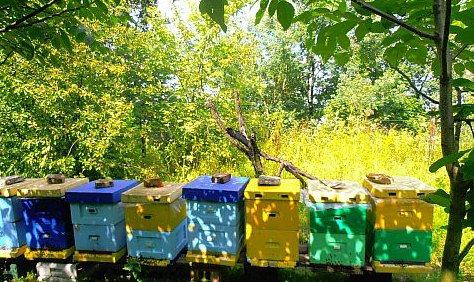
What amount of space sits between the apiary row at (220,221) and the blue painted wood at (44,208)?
1 cm

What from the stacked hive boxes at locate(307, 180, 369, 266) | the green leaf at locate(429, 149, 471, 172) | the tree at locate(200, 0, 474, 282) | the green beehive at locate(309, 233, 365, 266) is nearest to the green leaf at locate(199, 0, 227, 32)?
the tree at locate(200, 0, 474, 282)

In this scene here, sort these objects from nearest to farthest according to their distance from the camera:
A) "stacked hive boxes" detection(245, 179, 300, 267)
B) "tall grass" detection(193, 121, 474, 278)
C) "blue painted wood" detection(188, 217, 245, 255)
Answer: "stacked hive boxes" detection(245, 179, 300, 267)
"blue painted wood" detection(188, 217, 245, 255)
"tall grass" detection(193, 121, 474, 278)

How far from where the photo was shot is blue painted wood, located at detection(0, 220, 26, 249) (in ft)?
11.2

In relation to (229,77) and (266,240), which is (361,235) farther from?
(229,77)

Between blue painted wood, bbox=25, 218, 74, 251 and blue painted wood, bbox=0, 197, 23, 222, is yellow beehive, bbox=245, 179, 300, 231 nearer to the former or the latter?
blue painted wood, bbox=25, 218, 74, 251

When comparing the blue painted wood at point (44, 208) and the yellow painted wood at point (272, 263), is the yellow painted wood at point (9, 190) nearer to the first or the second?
the blue painted wood at point (44, 208)

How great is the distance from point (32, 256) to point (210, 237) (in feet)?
6.74

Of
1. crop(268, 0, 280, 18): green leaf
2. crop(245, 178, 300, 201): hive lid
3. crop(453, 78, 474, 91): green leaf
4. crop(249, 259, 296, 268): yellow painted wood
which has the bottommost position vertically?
crop(249, 259, 296, 268): yellow painted wood

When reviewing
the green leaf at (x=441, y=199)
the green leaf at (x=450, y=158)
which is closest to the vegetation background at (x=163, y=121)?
the green leaf at (x=441, y=199)

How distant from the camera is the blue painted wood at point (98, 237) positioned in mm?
3225

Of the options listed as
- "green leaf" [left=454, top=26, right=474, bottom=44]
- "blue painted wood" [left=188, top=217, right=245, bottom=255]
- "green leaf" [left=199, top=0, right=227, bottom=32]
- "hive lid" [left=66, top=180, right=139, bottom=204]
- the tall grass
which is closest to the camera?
"green leaf" [left=199, top=0, right=227, bottom=32]

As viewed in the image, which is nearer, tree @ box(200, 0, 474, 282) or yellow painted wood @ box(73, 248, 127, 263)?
tree @ box(200, 0, 474, 282)

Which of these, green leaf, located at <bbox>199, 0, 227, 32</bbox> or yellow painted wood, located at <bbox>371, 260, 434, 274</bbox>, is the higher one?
green leaf, located at <bbox>199, 0, 227, 32</bbox>

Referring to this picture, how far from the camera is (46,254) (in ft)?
11.1
